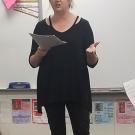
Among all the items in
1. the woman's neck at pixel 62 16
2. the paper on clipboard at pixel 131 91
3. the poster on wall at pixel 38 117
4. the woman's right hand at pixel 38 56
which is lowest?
the poster on wall at pixel 38 117

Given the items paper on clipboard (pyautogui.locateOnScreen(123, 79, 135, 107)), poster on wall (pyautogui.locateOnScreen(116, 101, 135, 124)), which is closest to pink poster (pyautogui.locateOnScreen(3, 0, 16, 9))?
poster on wall (pyautogui.locateOnScreen(116, 101, 135, 124))

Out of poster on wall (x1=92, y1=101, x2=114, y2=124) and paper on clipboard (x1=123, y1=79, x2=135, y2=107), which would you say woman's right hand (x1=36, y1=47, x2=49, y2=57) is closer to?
paper on clipboard (x1=123, y1=79, x2=135, y2=107)

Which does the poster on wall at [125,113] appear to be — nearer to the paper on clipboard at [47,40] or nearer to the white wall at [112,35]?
the white wall at [112,35]

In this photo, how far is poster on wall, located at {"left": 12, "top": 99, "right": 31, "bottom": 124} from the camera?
7.06 ft

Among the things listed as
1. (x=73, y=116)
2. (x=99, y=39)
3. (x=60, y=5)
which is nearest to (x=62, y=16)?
(x=60, y=5)

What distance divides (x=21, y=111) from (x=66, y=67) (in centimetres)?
94

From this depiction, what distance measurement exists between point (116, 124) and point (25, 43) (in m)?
0.79

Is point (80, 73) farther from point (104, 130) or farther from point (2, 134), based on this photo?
point (2, 134)

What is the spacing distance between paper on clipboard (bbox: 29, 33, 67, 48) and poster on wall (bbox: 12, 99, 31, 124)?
37.8 inches

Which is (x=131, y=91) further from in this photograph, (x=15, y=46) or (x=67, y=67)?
(x=15, y=46)

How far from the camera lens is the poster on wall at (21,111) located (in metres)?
2.15

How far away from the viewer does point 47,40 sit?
122 cm

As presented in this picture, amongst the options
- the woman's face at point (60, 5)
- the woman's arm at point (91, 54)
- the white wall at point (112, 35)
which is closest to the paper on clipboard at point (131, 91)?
the woman's arm at point (91, 54)

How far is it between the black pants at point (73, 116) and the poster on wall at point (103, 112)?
0.73 meters
